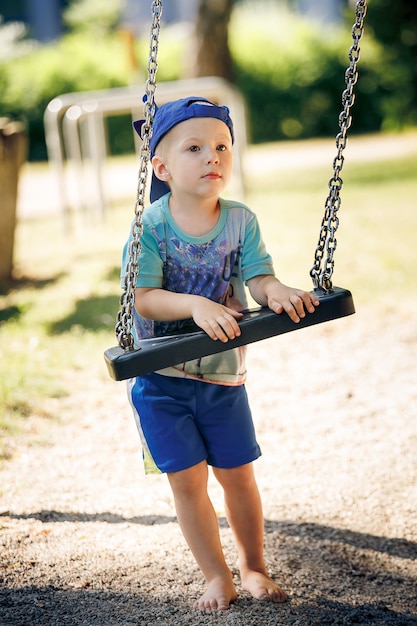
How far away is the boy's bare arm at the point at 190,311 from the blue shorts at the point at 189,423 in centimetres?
21

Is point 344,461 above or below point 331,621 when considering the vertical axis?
above

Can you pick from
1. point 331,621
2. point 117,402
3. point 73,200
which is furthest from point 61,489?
point 73,200

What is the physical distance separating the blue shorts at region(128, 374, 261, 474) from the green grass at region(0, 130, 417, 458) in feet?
5.19

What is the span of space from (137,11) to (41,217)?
1069 inches

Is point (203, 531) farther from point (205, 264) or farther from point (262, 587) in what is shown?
point (205, 264)

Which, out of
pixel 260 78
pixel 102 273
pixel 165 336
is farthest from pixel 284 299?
pixel 260 78

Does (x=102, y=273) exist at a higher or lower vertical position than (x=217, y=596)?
higher

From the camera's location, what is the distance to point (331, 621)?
248 centimetres

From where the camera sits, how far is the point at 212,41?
1385 centimetres

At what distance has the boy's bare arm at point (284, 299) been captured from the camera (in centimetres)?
231

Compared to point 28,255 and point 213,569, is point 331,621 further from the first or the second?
point 28,255

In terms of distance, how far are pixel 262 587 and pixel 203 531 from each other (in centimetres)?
27

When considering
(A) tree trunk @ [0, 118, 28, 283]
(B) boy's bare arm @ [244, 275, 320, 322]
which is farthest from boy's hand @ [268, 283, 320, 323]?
(A) tree trunk @ [0, 118, 28, 283]

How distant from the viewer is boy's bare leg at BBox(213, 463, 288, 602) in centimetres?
256
